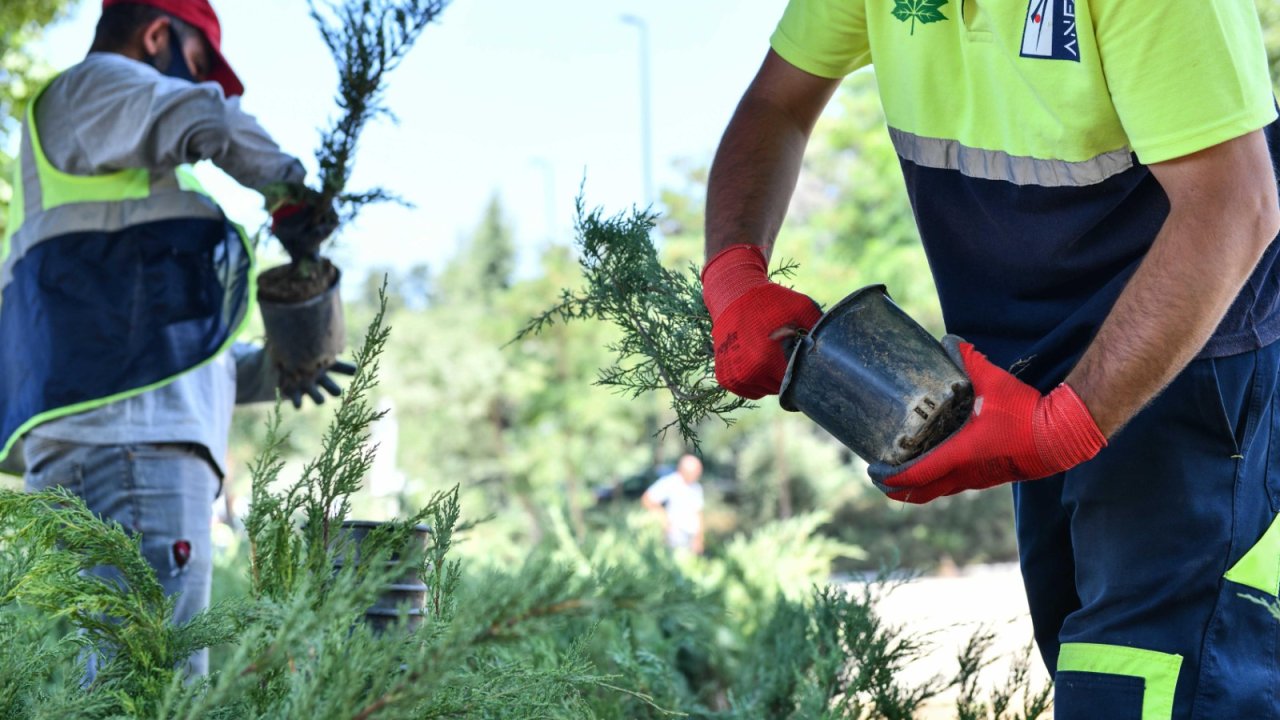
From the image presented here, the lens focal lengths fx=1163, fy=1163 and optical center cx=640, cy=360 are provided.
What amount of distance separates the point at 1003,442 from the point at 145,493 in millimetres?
2241

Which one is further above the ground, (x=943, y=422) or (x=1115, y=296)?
(x=1115, y=296)

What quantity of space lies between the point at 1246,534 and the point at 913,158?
0.88 metres

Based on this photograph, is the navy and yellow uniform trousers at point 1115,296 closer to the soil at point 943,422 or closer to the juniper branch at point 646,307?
the soil at point 943,422

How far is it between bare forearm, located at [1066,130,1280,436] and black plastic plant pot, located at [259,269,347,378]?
2.49 m

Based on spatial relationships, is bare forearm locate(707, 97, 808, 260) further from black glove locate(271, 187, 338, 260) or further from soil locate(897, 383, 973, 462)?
black glove locate(271, 187, 338, 260)

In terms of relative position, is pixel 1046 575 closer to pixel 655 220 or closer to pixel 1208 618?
pixel 1208 618

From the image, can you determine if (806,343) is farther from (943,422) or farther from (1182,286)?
(1182,286)

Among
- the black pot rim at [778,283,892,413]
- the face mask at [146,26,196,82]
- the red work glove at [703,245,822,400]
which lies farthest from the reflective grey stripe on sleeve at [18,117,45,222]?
the black pot rim at [778,283,892,413]

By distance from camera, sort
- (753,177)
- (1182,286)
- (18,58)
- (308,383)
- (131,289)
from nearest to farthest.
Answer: (1182,286) → (753,177) → (131,289) → (308,383) → (18,58)

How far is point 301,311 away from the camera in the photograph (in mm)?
3527

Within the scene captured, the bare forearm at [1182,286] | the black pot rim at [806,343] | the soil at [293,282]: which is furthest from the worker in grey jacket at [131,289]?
the bare forearm at [1182,286]

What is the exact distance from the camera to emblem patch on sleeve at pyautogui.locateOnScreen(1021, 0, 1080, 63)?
1.77 meters

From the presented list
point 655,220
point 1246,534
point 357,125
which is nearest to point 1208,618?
point 1246,534

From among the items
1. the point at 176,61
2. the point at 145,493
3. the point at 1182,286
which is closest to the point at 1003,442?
A: the point at 1182,286
